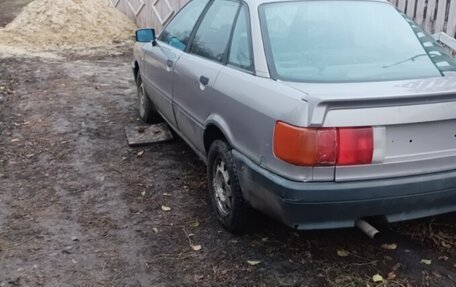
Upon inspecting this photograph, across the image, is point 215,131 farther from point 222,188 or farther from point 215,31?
point 215,31

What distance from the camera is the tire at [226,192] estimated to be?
11.8 feet

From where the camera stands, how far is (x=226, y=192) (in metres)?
3.84

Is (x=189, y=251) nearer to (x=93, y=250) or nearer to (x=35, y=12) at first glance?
(x=93, y=250)

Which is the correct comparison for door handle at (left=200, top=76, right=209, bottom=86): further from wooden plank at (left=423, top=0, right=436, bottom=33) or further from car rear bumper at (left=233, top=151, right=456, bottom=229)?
wooden plank at (left=423, top=0, right=436, bottom=33)

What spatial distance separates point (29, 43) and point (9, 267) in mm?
9539

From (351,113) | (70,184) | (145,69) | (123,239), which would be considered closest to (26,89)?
(145,69)

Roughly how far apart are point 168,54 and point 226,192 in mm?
1755

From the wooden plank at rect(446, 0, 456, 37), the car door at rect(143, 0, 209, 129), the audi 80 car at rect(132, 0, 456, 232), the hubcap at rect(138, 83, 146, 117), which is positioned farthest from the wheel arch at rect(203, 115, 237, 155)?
the wooden plank at rect(446, 0, 456, 37)

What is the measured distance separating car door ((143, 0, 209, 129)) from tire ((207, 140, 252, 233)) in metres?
1.20

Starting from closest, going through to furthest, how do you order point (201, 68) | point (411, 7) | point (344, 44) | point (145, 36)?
point (344, 44)
point (201, 68)
point (145, 36)
point (411, 7)

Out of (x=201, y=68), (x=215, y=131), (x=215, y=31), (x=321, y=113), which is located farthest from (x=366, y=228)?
(x=215, y=31)

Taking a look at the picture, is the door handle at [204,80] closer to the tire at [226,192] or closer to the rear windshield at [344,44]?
the tire at [226,192]

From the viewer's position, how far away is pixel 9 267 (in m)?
3.57

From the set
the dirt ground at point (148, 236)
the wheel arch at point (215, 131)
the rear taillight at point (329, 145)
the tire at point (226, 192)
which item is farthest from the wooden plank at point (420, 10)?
the rear taillight at point (329, 145)
